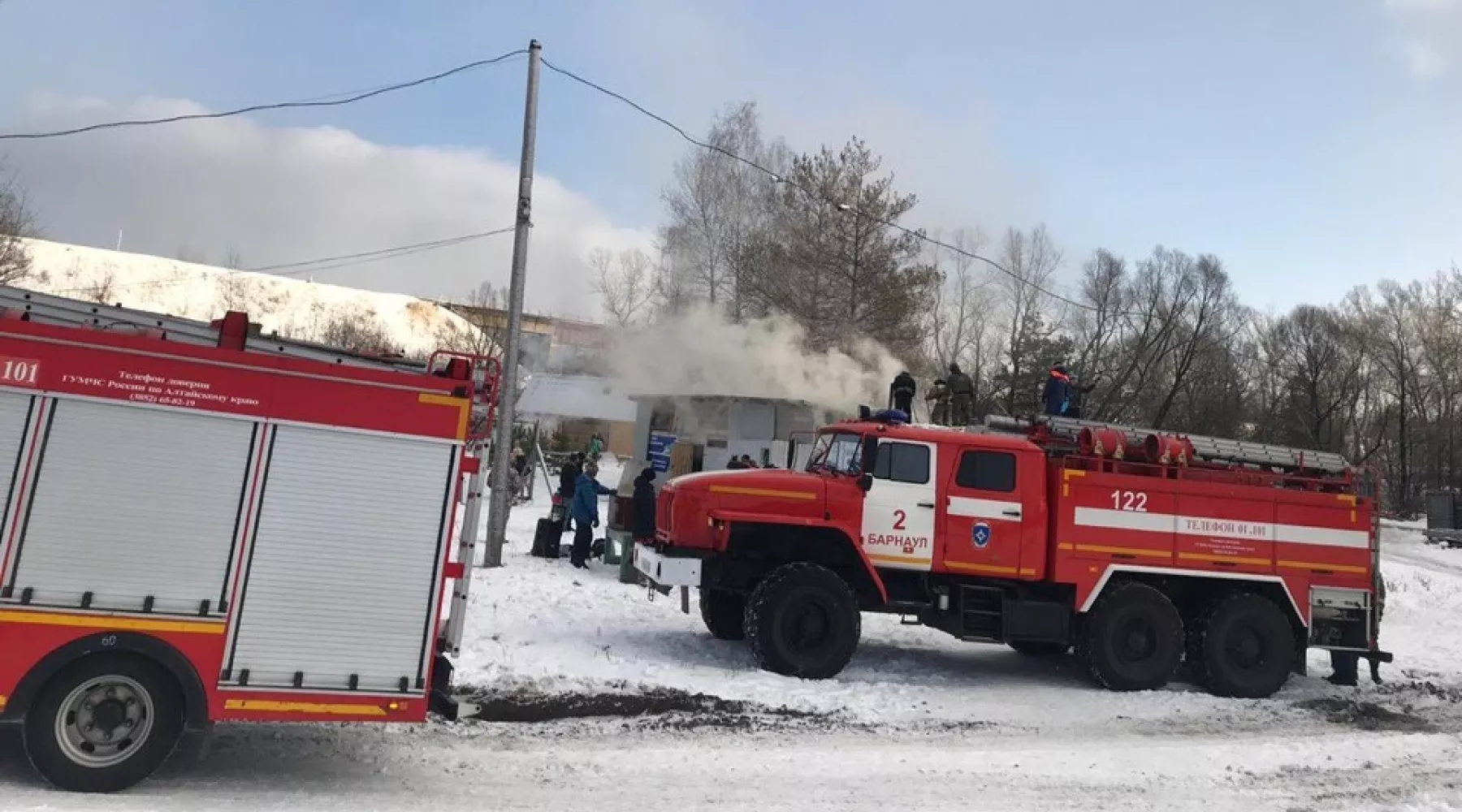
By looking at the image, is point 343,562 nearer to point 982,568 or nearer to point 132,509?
point 132,509

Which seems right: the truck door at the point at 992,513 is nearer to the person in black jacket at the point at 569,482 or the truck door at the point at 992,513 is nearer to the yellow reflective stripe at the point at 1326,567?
the yellow reflective stripe at the point at 1326,567

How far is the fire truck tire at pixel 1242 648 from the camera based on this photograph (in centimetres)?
1005

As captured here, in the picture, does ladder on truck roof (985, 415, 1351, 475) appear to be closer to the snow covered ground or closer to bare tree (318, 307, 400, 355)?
the snow covered ground

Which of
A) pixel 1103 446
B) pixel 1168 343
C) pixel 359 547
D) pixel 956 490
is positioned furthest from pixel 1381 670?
pixel 1168 343

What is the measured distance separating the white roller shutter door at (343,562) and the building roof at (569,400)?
99.5ft

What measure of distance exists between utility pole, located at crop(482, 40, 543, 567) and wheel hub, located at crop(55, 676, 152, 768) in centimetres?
810

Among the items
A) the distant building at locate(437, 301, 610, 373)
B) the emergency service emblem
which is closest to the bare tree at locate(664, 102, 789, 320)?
the distant building at locate(437, 301, 610, 373)

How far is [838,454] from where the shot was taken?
32.8ft

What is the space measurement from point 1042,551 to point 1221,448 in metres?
2.69

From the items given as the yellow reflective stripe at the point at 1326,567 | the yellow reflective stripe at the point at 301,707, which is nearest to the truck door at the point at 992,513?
the yellow reflective stripe at the point at 1326,567

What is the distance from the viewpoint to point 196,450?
5.34 m

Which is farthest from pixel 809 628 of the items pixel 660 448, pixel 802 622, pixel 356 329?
pixel 356 329

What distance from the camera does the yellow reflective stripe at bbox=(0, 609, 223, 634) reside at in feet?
16.1

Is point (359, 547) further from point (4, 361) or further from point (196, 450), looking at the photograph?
point (4, 361)
